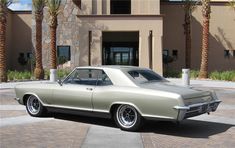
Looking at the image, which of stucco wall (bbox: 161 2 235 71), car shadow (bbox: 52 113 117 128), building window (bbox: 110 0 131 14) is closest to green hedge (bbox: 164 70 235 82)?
stucco wall (bbox: 161 2 235 71)

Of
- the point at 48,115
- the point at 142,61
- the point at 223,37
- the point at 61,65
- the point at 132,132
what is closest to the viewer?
the point at 132,132

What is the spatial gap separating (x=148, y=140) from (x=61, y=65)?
103ft

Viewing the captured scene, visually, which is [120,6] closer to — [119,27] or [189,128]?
[119,27]

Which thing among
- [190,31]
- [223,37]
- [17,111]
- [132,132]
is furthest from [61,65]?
[132,132]

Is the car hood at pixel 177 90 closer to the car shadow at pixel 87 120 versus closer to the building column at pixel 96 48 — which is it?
the car shadow at pixel 87 120

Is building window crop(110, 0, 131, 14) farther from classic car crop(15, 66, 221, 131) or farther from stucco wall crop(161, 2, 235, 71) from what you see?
classic car crop(15, 66, 221, 131)

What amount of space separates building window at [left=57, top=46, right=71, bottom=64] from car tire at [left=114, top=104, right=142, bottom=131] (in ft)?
98.6

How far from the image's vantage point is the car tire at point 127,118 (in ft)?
33.2

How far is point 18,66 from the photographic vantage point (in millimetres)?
44500

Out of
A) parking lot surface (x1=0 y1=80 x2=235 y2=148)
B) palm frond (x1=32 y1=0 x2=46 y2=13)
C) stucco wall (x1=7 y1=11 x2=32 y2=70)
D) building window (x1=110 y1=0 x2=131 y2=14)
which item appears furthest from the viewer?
stucco wall (x1=7 y1=11 x2=32 y2=70)

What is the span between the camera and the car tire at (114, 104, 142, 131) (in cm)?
1012

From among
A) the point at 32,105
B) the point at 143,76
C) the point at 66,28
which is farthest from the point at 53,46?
the point at 143,76

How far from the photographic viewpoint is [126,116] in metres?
10.4

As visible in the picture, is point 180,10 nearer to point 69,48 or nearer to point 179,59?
point 179,59
